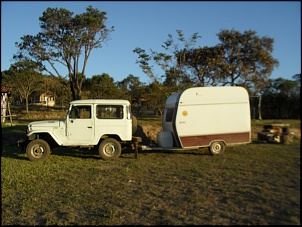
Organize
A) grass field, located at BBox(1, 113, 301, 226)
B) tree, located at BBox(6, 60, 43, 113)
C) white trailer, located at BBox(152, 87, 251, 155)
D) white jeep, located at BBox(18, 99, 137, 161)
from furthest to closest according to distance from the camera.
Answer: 1. tree, located at BBox(6, 60, 43, 113)
2. white trailer, located at BBox(152, 87, 251, 155)
3. white jeep, located at BBox(18, 99, 137, 161)
4. grass field, located at BBox(1, 113, 301, 226)

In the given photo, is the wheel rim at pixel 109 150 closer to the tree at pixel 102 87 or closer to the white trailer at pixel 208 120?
the white trailer at pixel 208 120

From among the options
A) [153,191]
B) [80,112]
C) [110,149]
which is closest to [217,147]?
[110,149]

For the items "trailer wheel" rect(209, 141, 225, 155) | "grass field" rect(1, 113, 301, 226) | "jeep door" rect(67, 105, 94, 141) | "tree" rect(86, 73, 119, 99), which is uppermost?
"tree" rect(86, 73, 119, 99)

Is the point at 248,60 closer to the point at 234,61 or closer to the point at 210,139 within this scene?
the point at 234,61

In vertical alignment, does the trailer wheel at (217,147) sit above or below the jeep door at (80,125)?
below

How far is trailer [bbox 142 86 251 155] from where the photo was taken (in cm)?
1091

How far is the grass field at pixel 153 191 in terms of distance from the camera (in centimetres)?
472

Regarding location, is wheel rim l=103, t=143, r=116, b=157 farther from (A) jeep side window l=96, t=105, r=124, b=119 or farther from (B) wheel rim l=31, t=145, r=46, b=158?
(B) wheel rim l=31, t=145, r=46, b=158

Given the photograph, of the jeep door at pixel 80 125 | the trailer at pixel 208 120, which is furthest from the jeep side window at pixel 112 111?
the trailer at pixel 208 120

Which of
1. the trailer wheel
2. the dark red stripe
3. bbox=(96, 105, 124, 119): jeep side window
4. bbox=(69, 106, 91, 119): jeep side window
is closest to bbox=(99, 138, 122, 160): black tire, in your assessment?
bbox=(96, 105, 124, 119): jeep side window

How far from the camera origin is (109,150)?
35.0 feet

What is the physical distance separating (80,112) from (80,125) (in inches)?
18.5

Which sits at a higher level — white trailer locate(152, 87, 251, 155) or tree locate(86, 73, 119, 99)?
tree locate(86, 73, 119, 99)

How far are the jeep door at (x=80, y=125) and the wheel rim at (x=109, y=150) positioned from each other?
0.64m
